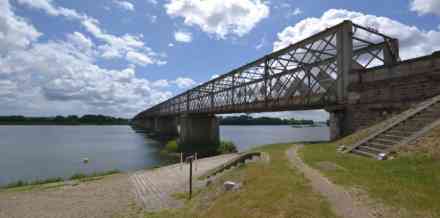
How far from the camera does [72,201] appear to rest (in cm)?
1160

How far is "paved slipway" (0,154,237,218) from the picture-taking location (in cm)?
991

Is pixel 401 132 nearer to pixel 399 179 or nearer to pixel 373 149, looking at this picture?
pixel 373 149

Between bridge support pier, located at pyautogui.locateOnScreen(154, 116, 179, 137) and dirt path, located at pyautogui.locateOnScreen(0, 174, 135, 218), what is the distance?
74748 mm

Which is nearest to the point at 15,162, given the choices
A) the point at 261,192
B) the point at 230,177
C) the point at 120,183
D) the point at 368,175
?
the point at 120,183

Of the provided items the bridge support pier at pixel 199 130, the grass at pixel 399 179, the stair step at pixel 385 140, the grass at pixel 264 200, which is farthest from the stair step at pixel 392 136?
the bridge support pier at pixel 199 130

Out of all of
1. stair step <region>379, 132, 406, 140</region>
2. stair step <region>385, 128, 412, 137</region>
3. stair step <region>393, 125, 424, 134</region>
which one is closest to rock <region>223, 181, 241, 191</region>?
stair step <region>379, 132, 406, 140</region>

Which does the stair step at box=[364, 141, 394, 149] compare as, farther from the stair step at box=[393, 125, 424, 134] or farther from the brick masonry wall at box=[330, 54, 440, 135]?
the brick masonry wall at box=[330, 54, 440, 135]

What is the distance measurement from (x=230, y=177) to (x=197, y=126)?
155ft

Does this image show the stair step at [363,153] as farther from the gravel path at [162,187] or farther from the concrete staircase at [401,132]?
the gravel path at [162,187]

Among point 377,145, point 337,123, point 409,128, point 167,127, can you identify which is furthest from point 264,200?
point 167,127

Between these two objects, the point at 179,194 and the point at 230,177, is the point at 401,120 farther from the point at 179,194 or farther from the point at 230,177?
the point at 179,194

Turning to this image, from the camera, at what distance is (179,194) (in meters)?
11.4

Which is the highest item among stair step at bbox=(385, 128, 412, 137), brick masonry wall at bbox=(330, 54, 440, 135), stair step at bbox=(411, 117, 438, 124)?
brick masonry wall at bbox=(330, 54, 440, 135)

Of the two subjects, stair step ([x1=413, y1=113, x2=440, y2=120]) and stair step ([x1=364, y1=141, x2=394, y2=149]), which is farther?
stair step ([x1=413, y1=113, x2=440, y2=120])
